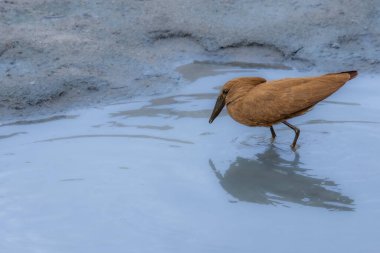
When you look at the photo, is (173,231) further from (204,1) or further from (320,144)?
(204,1)

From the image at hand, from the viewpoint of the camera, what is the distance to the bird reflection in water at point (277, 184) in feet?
15.2

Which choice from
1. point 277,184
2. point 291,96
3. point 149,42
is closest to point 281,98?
point 291,96

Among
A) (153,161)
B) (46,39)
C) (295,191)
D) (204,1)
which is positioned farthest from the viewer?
(204,1)

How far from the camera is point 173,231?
13.9 feet

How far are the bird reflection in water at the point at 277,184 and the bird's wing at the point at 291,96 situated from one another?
0.34m

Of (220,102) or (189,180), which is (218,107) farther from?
(189,180)

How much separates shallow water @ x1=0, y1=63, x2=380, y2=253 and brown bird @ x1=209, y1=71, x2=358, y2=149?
268mm

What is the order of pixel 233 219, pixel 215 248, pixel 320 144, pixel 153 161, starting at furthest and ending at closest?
pixel 320 144, pixel 153 161, pixel 233 219, pixel 215 248

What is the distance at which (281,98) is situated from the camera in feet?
17.6

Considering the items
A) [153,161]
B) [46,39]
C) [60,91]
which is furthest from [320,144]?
[46,39]

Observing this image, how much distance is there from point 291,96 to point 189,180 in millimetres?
1093

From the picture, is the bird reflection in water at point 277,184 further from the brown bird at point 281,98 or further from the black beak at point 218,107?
the black beak at point 218,107

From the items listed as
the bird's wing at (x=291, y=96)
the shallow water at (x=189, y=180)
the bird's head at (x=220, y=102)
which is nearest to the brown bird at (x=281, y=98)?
the bird's wing at (x=291, y=96)

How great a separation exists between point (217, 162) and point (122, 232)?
1.21 metres
